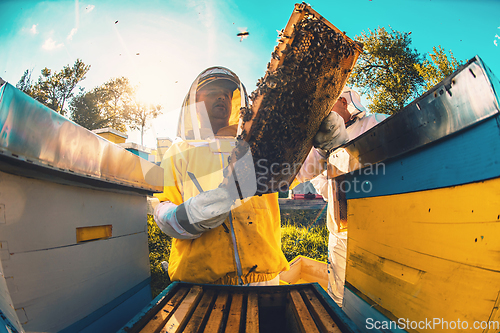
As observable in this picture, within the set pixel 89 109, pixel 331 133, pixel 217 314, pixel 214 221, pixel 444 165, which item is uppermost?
pixel 89 109

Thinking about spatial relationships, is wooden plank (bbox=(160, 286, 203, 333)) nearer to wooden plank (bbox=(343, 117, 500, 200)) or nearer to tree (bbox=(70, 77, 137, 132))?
wooden plank (bbox=(343, 117, 500, 200))

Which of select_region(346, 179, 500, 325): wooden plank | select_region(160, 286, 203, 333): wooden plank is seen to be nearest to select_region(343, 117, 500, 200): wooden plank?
select_region(346, 179, 500, 325): wooden plank

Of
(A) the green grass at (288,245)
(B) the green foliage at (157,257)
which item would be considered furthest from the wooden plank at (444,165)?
(A) the green grass at (288,245)

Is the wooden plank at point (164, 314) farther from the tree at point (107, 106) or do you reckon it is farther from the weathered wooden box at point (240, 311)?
the tree at point (107, 106)

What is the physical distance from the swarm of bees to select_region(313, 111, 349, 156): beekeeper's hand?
0.40 ft

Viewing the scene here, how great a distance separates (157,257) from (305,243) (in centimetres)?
341

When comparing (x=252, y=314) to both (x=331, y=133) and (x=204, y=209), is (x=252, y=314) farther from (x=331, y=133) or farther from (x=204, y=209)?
(x=331, y=133)

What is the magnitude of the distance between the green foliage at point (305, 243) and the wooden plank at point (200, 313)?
4.06m

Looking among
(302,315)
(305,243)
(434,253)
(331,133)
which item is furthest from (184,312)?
(305,243)

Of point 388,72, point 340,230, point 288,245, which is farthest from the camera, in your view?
point 388,72

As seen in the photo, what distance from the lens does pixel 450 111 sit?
67 cm

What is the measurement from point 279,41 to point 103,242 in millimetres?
1377

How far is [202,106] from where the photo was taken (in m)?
2.47

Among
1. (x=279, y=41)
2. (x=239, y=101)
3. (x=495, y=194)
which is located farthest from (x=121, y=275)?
(x=239, y=101)
